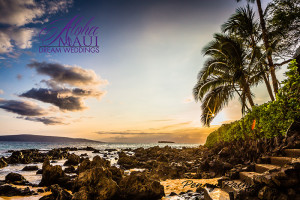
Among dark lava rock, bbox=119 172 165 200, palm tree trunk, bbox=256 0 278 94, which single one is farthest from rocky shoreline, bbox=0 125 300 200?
palm tree trunk, bbox=256 0 278 94

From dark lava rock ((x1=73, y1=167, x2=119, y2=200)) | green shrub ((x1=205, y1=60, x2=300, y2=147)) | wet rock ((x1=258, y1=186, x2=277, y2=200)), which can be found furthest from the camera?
green shrub ((x1=205, y1=60, x2=300, y2=147))

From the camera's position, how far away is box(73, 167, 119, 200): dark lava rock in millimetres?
3797

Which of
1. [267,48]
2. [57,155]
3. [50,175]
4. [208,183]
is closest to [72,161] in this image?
[50,175]

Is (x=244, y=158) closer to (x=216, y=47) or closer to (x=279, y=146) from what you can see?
(x=279, y=146)

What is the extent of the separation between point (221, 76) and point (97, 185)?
1398cm

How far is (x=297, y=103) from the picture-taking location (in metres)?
4.88

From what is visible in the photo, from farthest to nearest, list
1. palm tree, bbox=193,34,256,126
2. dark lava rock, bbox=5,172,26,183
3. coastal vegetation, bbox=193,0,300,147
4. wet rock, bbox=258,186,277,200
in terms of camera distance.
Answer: palm tree, bbox=193,34,256,126, coastal vegetation, bbox=193,0,300,147, dark lava rock, bbox=5,172,26,183, wet rock, bbox=258,186,277,200

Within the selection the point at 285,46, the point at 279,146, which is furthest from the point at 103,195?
the point at 285,46

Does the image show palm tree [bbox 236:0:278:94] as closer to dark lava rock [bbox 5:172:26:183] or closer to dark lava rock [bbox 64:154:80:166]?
dark lava rock [bbox 5:172:26:183]

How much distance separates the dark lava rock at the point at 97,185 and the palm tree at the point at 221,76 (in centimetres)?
1194

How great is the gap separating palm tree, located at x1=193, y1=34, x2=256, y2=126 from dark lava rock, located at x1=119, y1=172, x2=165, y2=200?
11045mm

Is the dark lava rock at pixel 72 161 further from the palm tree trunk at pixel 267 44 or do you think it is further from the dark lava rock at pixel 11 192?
the palm tree trunk at pixel 267 44

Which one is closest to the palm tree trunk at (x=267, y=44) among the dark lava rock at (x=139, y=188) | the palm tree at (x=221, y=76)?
the palm tree at (x=221, y=76)

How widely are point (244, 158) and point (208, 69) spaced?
8.31 meters
